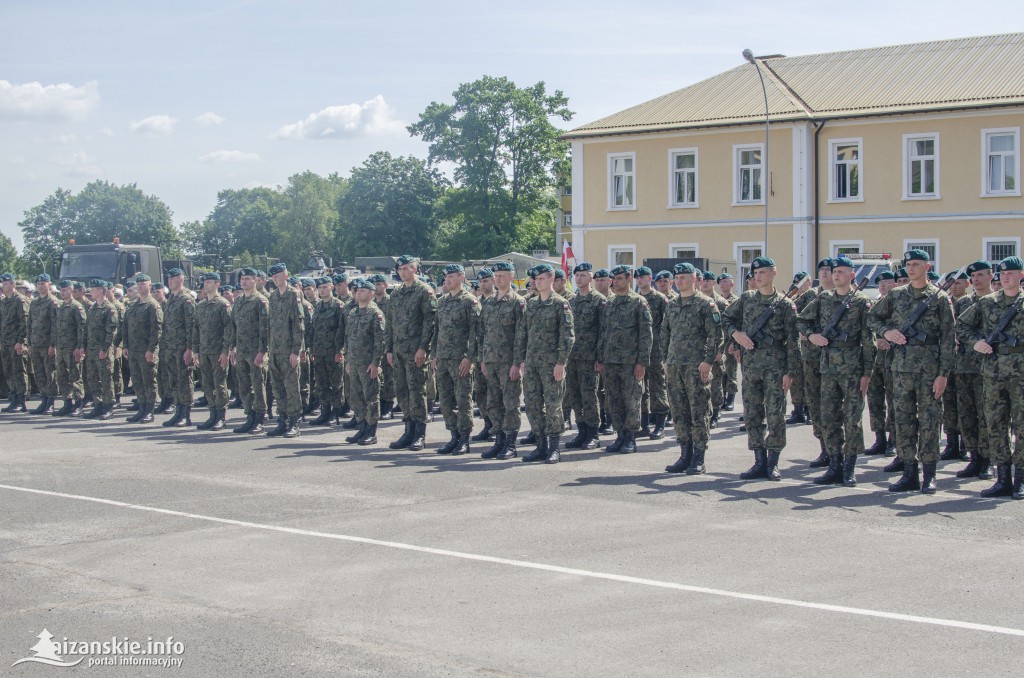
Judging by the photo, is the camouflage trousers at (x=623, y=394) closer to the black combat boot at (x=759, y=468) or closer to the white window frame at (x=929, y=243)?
the black combat boot at (x=759, y=468)

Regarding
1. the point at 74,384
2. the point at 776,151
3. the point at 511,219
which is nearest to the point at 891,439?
the point at 74,384

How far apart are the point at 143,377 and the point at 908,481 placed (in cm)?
1100

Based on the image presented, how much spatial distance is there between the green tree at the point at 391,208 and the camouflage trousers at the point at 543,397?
209 feet

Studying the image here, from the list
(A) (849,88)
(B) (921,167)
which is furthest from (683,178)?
(B) (921,167)

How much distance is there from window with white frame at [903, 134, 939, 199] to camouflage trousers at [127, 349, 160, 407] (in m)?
28.2

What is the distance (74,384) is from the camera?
17.6 metres

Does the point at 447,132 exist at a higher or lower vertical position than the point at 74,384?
higher

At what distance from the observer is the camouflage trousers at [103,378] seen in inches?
664

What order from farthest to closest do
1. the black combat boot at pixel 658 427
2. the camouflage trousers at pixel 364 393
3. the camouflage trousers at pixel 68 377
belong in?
the camouflage trousers at pixel 68 377 → the black combat boot at pixel 658 427 → the camouflage trousers at pixel 364 393

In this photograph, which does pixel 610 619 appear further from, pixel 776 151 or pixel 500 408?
pixel 776 151

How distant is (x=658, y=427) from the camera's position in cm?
1412

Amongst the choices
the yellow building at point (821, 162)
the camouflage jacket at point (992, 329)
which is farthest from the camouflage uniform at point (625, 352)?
the yellow building at point (821, 162)

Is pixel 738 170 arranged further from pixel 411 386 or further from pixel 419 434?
pixel 419 434

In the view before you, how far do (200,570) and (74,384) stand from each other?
11426mm
